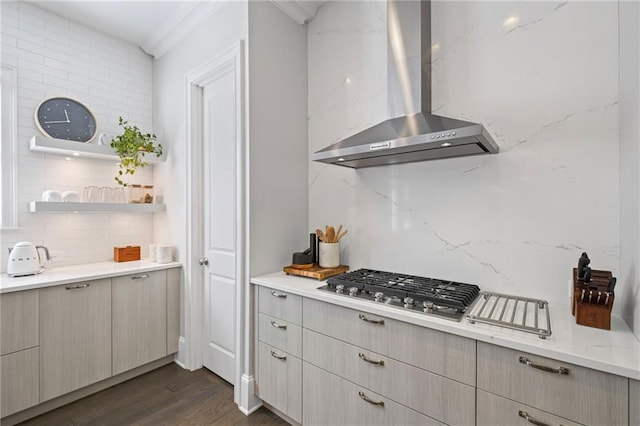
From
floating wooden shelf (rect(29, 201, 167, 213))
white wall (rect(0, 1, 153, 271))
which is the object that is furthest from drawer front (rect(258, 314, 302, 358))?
white wall (rect(0, 1, 153, 271))

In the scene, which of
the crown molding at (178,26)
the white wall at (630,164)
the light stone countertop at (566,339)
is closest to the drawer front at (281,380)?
the light stone countertop at (566,339)

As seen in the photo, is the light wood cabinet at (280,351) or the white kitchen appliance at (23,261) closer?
the light wood cabinet at (280,351)

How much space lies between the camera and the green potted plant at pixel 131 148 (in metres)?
2.65

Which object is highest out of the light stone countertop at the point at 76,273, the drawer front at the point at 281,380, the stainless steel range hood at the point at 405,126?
the stainless steel range hood at the point at 405,126

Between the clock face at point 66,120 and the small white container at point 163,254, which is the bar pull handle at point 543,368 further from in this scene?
the clock face at point 66,120

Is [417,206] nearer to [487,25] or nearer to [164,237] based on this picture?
[487,25]

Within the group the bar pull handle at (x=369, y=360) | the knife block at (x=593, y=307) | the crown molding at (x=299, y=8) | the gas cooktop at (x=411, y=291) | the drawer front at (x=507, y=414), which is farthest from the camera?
the crown molding at (x=299, y=8)

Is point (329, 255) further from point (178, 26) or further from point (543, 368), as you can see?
point (178, 26)

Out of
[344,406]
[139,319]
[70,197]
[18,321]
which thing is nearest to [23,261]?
[18,321]

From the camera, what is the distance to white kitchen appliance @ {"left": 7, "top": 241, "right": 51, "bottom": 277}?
2.10 meters

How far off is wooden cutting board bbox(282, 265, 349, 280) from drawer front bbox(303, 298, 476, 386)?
270 millimetres

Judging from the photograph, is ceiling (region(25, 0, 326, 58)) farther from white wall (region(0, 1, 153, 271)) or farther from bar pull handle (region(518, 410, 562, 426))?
bar pull handle (region(518, 410, 562, 426))

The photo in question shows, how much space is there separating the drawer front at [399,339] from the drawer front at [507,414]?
0.08m

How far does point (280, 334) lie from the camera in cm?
189
